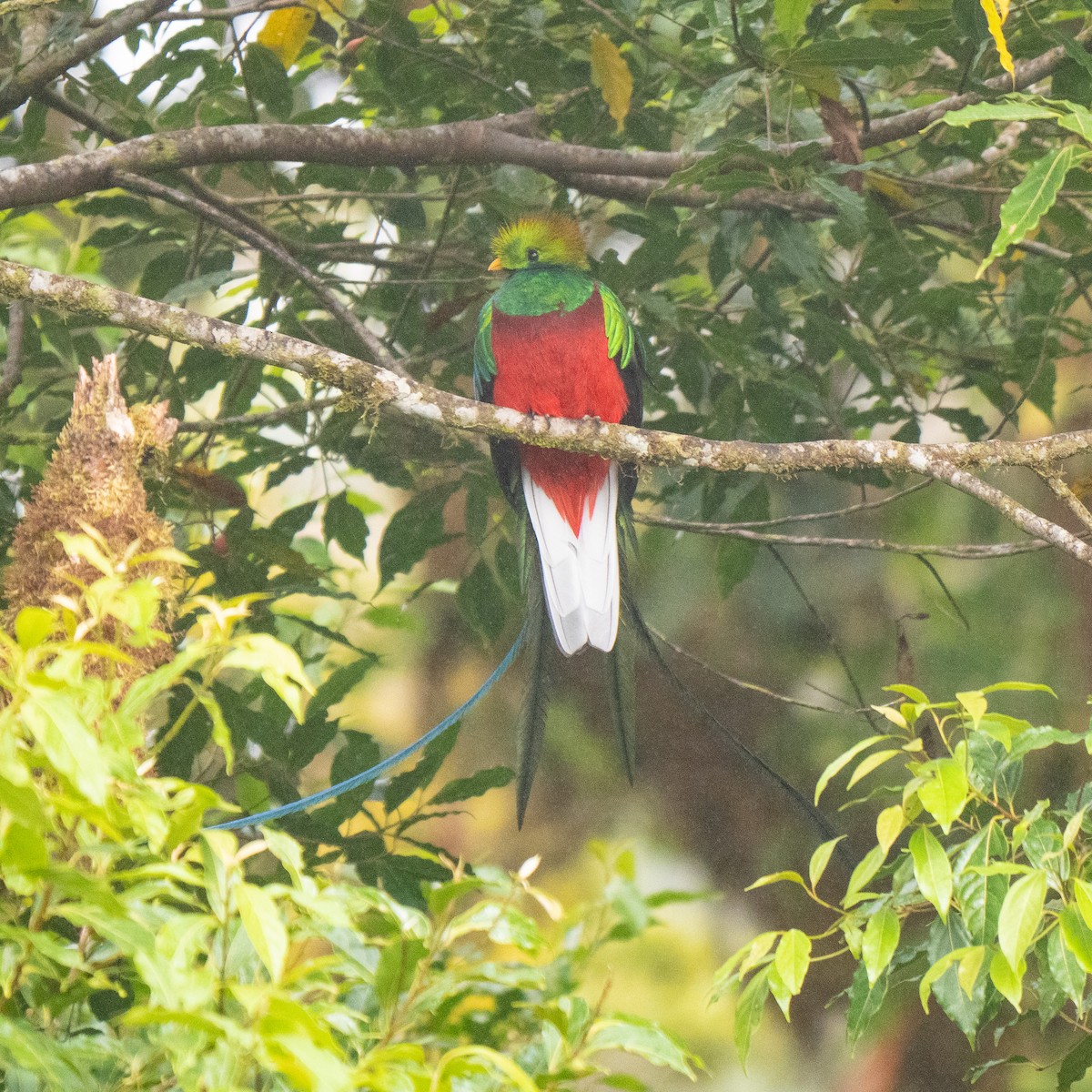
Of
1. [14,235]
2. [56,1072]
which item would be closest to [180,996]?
[56,1072]

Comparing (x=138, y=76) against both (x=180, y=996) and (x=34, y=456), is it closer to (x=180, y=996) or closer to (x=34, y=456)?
(x=34, y=456)

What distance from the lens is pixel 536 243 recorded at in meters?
2.05

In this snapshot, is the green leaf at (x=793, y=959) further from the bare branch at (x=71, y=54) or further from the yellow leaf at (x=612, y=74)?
the bare branch at (x=71, y=54)

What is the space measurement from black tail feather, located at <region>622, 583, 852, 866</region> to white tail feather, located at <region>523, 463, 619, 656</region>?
0.10ft

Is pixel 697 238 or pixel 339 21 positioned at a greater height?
pixel 339 21

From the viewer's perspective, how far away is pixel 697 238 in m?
2.39

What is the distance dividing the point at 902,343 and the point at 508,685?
4.60 feet

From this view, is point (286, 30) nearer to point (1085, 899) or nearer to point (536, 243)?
point (536, 243)

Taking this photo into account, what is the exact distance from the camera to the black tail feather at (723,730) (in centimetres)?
151

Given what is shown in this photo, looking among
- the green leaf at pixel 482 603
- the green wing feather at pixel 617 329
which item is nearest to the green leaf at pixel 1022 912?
the green wing feather at pixel 617 329

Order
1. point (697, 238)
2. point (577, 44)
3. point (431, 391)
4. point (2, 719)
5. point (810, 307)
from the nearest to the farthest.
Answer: point (2, 719) < point (431, 391) < point (577, 44) < point (810, 307) < point (697, 238)

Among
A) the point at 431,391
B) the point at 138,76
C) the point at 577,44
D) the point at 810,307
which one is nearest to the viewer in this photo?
the point at 431,391

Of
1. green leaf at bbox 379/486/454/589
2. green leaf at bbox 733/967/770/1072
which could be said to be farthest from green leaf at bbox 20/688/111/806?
green leaf at bbox 379/486/454/589

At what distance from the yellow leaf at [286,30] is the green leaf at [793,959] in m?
1.65
